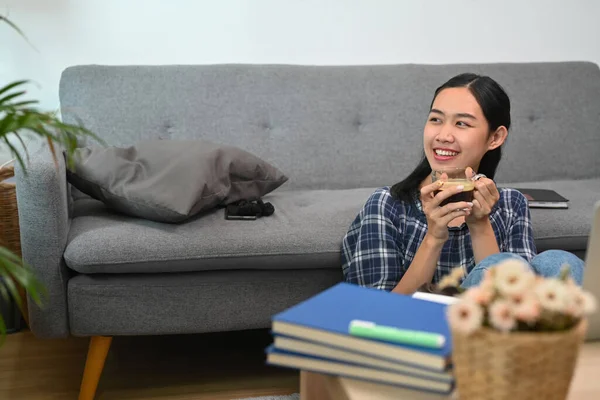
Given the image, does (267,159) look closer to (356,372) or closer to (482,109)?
(482,109)

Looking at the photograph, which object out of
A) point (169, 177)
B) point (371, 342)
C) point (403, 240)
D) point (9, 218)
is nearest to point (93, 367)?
point (169, 177)

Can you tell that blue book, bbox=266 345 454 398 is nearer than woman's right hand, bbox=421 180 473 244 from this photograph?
Yes

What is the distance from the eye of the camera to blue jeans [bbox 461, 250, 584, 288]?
145cm

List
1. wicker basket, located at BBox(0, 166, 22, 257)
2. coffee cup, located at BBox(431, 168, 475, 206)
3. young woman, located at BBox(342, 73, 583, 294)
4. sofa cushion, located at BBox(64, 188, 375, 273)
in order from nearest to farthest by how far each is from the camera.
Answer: coffee cup, located at BBox(431, 168, 475, 206) < young woman, located at BBox(342, 73, 583, 294) < sofa cushion, located at BBox(64, 188, 375, 273) < wicker basket, located at BBox(0, 166, 22, 257)

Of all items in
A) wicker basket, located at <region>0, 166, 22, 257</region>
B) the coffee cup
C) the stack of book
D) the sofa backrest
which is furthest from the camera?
the sofa backrest

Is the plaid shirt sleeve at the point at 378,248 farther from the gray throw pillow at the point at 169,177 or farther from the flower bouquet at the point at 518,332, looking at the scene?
the flower bouquet at the point at 518,332

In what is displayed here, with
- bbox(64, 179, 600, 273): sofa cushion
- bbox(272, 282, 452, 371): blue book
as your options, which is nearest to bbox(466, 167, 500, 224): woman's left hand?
bbox(64, 179, 600, 273): sofa cushion

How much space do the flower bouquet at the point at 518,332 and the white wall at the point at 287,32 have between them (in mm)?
2253

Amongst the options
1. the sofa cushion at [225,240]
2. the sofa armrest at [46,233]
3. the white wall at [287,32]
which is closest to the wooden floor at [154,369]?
the sofa armrest at [46,233]

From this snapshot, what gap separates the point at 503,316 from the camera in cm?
80

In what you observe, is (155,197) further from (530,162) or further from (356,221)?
(530,162)

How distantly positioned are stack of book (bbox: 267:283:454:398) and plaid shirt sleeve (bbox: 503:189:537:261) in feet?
2.64

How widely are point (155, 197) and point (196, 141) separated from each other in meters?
0.32

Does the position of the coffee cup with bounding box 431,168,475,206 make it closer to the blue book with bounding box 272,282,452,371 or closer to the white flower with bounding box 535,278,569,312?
the blue book with bounding box 272,282,452,371
